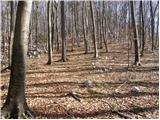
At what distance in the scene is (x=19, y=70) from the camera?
7.19 meters

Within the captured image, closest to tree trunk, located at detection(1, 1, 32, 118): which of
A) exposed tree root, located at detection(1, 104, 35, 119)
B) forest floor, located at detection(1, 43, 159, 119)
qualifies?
exposed tree root, located at detection(1, 104, 35, 119)

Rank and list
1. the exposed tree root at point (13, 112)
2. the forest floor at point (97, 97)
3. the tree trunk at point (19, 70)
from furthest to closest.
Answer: the forest floor at point (97, 97) → the tree trunk at point (19, 70) → the exposed tree root at point (13, 112)

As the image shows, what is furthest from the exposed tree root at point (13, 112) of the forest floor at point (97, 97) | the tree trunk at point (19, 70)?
the forest floor at point (97, 97)

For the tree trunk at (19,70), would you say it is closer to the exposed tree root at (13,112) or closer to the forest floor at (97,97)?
the exposed tree root at (13,112)

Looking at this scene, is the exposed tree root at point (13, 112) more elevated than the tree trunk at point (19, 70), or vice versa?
the tree trunk at point (19, 70)

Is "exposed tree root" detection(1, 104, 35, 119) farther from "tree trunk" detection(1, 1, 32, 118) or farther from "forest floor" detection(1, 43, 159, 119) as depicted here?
"forest floor" detection(1, 43, 159, 119)

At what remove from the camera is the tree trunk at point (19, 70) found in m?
7.05

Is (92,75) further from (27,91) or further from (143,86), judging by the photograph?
(27,91)

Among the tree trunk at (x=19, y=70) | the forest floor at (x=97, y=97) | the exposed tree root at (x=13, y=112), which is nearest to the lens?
the exposed tree root at (x=13, y=112)

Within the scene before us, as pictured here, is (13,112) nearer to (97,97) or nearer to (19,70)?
(19,70)

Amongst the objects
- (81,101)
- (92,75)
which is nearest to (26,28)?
(81,101)

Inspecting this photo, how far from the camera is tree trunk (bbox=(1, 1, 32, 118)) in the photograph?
7055mm

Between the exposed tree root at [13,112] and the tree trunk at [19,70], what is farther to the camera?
the tree trunk at [19,70]

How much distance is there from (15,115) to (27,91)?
12.4ft
